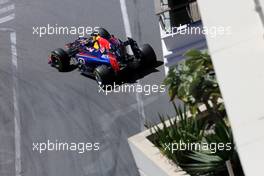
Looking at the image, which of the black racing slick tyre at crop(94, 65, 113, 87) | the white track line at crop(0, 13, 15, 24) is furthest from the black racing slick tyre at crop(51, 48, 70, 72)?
the white track line at crop(0, 13, 15, 24)

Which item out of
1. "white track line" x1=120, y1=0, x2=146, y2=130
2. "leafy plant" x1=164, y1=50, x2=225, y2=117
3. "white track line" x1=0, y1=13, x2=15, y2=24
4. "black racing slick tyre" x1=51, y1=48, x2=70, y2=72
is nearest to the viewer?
"leafy plant" x1=164, y1=50, x2=225, y2=117

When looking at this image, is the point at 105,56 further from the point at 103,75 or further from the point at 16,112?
the point at 16,112

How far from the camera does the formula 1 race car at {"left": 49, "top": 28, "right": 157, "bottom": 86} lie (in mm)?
17328

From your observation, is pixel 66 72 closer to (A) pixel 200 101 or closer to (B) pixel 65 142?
(B) pixel 65 142

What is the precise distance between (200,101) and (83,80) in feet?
26.6

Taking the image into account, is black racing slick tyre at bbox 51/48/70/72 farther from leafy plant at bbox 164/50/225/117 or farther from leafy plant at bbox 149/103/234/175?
leafy plant at bbox 164/50/225/117

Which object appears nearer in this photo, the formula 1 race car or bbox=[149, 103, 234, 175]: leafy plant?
bbox=[149, 103, 234, 175]: leafy plant

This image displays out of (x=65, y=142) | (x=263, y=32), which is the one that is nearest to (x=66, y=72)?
(x=65, y=142)

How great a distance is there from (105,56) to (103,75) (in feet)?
2.50

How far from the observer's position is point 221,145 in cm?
1018

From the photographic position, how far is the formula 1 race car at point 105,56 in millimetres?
17328

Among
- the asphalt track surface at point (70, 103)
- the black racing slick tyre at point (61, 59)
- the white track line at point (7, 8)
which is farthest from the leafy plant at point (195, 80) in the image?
the white track line at point (7, 8)

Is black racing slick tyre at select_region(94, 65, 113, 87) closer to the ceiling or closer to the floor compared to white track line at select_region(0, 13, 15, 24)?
closer to the floor

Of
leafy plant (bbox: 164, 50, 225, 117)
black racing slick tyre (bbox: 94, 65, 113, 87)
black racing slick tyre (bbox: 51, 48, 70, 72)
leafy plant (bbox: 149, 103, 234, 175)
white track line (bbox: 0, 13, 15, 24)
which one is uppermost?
white track line (bbox: 0, 13, 15, 24)
